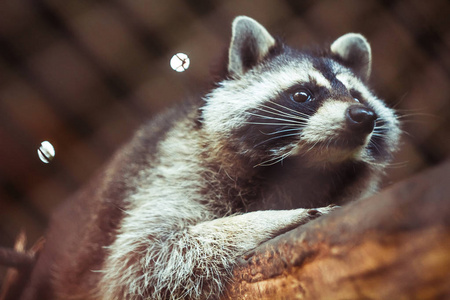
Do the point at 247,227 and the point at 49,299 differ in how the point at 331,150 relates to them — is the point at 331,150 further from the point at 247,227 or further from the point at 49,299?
the point at 49,299

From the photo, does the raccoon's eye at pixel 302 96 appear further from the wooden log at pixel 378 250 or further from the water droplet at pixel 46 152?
the water droplet at pixel 46 152

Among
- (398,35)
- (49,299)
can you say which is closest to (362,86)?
(398,35)

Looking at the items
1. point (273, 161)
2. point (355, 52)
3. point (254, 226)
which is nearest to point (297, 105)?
point (273, 161)

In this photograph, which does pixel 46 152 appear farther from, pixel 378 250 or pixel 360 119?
pixel 378 250

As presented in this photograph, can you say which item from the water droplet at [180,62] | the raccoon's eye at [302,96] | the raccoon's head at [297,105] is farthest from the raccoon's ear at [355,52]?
the water droplet at [180,62]

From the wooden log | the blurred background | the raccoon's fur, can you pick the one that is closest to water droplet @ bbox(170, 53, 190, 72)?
the blurred background

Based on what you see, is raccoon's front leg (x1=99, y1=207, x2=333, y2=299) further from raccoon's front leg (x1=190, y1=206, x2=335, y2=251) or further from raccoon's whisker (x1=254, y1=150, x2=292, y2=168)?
raccoon's whisker (x1=254, y1=150, x2=292, y2=168)
